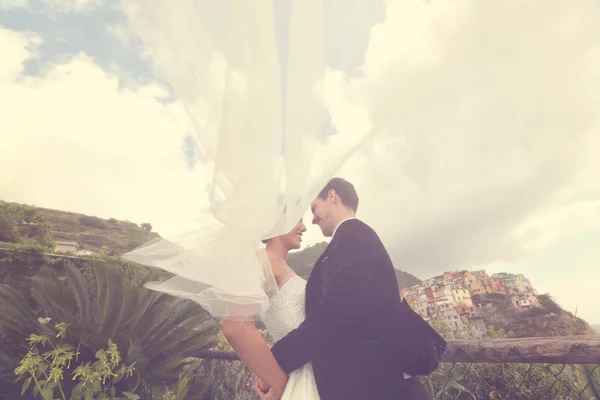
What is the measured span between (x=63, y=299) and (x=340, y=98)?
394 cm

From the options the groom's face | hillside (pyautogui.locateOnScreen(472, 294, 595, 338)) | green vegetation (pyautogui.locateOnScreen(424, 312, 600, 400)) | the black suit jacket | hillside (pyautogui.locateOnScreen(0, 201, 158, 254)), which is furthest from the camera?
hillside (pyautogui.locateOnScreen(0, 201, 158, 254))

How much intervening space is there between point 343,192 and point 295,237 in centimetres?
33

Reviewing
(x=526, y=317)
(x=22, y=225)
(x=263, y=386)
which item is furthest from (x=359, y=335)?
(x=526, y=317)

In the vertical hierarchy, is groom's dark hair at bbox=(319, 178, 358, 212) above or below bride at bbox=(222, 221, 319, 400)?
above

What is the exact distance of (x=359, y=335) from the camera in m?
1.12

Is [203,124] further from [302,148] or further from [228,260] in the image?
[228,260]

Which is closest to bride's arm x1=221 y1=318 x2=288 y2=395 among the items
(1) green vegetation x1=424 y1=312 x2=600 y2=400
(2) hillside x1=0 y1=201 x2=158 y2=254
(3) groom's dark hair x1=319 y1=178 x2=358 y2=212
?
(3) groom's dark hair x1=319 y1=178 x2=358 y2=212

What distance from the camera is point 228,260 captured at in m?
1.17

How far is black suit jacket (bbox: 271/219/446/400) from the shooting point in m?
1.09

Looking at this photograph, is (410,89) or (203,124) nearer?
(203,124)

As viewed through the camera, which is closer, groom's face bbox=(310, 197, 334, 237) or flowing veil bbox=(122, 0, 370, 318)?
flowing veil bbox=(122, 0, 370, 318)

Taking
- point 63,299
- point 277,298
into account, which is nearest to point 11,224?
point 63,299

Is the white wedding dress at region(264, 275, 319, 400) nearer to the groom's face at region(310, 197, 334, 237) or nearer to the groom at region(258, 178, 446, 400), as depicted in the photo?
the groom at region(258, 178, 446, 400)

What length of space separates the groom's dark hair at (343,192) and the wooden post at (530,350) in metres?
1.00
